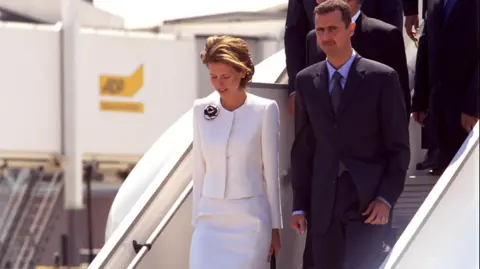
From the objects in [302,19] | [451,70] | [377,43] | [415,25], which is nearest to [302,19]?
[302,19]

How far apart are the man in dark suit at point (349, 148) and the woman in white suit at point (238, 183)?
6.7 inches

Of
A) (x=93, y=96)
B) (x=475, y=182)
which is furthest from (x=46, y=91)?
(x=475, y=182)

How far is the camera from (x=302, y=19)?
4406mm

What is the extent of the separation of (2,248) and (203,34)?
21.1 ft

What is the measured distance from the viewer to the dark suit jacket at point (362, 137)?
3.57m

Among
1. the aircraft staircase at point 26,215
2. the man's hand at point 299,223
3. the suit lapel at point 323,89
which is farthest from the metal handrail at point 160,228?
the aircraft staircase at point 26,215

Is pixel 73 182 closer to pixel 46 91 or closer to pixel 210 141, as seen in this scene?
pixel 46 91

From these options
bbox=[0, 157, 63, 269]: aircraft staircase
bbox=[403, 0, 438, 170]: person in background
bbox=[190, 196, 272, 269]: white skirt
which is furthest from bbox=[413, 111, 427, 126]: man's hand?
bbox=[0, 157, 63, 269]: aircraft staircase

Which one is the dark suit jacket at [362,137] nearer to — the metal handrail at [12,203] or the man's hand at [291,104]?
the man's hand at [291,104]

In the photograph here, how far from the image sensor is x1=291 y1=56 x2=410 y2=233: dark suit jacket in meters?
3.57

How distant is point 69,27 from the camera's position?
23.8 m

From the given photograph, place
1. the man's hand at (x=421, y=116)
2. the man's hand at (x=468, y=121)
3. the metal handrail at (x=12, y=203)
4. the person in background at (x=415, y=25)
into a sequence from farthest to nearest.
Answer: the metal handrail at (x=12, y=203) < the person in background at (x=415, y=25) < the man's hand at (x=421, y=116) < the man's hand at (x=468, y=121)

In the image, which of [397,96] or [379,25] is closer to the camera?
[397,96]

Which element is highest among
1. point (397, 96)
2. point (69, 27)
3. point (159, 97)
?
point (397, 96)
